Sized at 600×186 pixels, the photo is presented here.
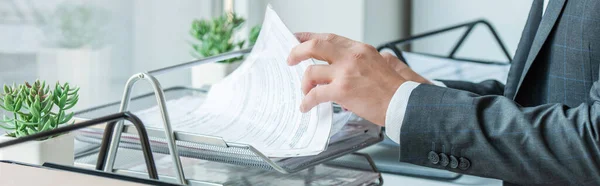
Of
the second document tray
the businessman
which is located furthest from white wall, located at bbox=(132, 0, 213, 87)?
the businessman

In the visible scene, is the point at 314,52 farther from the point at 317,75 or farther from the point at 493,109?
the point at 493,109

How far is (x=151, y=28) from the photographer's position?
5.24ft

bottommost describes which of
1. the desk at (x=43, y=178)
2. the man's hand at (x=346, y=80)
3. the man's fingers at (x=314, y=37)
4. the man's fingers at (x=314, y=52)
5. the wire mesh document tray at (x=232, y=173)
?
the wire mesh document tray at (x=232, y=173)

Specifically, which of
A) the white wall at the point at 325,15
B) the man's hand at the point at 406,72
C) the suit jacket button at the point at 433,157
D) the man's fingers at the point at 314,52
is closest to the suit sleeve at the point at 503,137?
the suit jacket button at the point at 433,157

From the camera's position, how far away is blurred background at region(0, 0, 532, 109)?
1243 mm

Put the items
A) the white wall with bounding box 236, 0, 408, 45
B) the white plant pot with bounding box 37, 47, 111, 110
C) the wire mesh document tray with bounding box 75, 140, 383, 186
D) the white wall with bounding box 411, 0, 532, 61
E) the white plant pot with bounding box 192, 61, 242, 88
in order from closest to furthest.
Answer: the wire mesh document tray with bounding box 75, 140, 383, 186 < the white plant pot with bounding box 37, 47, 111, 110 < the white plant pot with bounding box 192, 61, 242, 88 < the white wall with bounding box 236, 0, 408, 45 < the white wall with bounding box 411, 0, 532, 61

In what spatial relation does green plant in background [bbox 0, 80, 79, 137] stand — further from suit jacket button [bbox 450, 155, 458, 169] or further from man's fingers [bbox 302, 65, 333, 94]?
suit jacket button [bbox 450, 155, 458, 169]

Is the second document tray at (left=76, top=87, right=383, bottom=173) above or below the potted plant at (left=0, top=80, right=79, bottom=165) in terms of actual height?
below

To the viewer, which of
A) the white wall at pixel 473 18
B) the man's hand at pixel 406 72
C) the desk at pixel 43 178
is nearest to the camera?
the desk at pixel 43 178

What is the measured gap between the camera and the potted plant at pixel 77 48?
129 centimetres

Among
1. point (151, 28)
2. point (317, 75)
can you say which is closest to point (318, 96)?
point (317, 75)

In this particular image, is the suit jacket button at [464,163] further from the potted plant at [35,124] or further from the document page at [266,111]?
the potted plant at [35,124]

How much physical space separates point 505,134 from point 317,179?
0.25 metres

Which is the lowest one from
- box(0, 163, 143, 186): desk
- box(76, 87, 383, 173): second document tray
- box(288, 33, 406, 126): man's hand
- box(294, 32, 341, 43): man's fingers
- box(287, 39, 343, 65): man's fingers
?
box(76, 87, 383, 173): second document tray
